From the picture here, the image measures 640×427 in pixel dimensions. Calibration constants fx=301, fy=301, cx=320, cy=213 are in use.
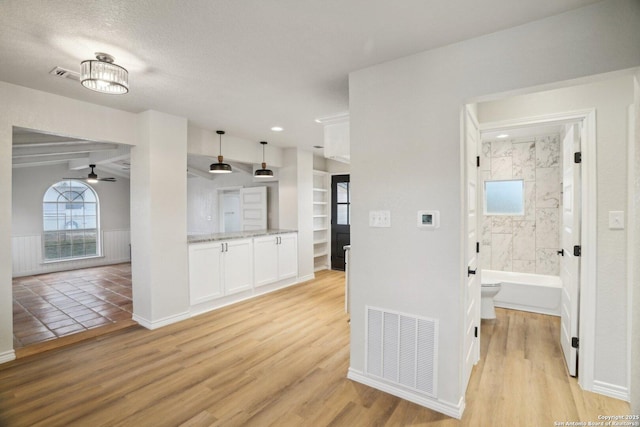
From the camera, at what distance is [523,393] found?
7.29 ft

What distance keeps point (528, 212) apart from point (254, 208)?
5.12 metres

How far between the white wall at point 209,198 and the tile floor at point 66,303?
2.45m

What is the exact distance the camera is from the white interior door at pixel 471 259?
221cm

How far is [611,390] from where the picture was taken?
7.10 feet

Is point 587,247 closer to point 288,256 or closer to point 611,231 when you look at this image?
point 611,231

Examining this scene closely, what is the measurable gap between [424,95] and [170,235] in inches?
124

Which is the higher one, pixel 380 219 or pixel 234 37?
pixel 234 37

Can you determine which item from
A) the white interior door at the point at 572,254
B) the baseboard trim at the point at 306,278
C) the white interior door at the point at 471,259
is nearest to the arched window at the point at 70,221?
the baseboard trim at the point at 306,278

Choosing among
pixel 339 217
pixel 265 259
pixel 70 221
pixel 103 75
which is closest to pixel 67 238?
pixel 70 221

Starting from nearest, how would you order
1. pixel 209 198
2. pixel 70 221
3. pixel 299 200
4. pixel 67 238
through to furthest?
pixel 299 200 → pixel 67 238 → pixel 70 221 → pixel 209 198

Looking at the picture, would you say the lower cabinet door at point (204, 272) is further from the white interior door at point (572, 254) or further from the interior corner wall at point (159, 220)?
the white interior door at point (572, 254)

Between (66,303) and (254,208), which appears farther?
(254,208)

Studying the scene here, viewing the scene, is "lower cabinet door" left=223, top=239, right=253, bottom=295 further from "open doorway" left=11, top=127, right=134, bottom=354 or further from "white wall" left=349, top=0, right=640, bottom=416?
"white wall" left=349, top=0, right=640, bottom=416

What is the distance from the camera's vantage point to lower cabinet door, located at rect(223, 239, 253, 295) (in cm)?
429
